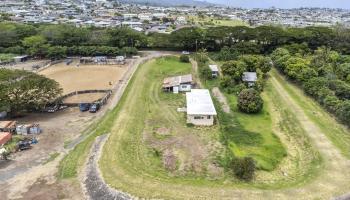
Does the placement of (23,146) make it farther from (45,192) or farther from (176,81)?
(176,81)

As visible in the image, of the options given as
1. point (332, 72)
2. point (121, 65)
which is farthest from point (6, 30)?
point (332, 72)

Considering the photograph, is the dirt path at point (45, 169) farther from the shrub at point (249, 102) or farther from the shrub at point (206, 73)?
the shrub at point (206, 73)

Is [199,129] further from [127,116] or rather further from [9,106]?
[9,106]

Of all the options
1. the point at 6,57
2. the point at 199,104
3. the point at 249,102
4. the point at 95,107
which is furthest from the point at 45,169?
the point at 6,57

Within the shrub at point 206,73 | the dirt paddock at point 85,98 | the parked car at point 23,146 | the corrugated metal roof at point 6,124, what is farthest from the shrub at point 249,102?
the corrugated metal roof at point 6,124

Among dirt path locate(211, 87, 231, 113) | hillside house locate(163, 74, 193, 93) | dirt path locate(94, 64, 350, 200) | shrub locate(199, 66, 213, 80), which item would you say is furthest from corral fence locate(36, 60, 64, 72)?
dirt path locate(94, 64, 350, 200)

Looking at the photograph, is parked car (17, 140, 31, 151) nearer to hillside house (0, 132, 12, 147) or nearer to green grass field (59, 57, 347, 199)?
hillside house (0, 132, 12, 147)
